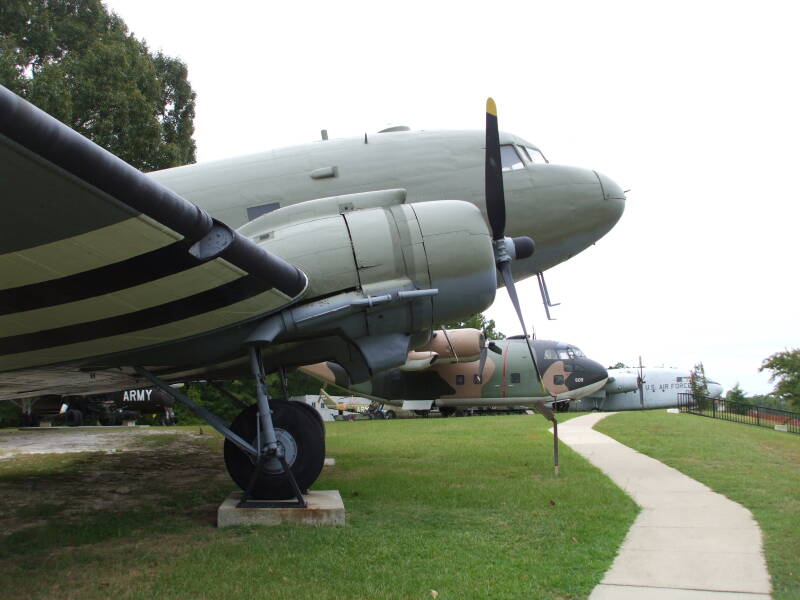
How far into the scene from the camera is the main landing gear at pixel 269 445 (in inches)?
248

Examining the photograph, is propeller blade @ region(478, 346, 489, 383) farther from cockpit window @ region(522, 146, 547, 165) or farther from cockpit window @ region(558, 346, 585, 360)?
cockpit window @ region(522, 146, 547, 165)

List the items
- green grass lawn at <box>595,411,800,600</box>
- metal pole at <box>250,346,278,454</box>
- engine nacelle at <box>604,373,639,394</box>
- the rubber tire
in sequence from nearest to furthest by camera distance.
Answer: green grass lawn at <box>595,411,800,600</box>, metal pole at <box>250,346,278,454</box>, the rubber tire, engine nacelle at <box>604,373,639,394</box>

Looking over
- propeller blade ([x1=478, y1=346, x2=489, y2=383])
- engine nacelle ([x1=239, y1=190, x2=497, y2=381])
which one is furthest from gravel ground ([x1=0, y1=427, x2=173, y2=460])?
propeller blade ([x1=478, y1=346, x2=489, y2=383])

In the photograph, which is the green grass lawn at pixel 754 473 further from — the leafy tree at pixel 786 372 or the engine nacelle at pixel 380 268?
the leafy tree at pixel 786 372

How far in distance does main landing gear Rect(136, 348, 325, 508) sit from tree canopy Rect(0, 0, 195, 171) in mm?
15033

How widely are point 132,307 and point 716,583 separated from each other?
15.9 feet

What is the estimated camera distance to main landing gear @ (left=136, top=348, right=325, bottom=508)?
20.7 ft

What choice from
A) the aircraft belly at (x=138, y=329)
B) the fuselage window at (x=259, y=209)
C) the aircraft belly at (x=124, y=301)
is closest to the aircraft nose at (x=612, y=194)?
the fuselage window at (x=259, y=209)

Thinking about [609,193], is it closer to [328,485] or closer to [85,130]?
[328,485]

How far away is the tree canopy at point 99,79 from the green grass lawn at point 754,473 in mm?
16888

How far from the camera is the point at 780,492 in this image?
7.66m

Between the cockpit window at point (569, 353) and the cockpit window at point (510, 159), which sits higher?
the cockpit window at point (510, 159)

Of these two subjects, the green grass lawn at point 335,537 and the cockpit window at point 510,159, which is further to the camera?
the cockpit window at point 510,159

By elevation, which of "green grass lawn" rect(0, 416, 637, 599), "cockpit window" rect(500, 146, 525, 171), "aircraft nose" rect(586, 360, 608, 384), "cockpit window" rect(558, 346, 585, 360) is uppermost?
"cockpit window" rect(500, 146, 525, 171)
